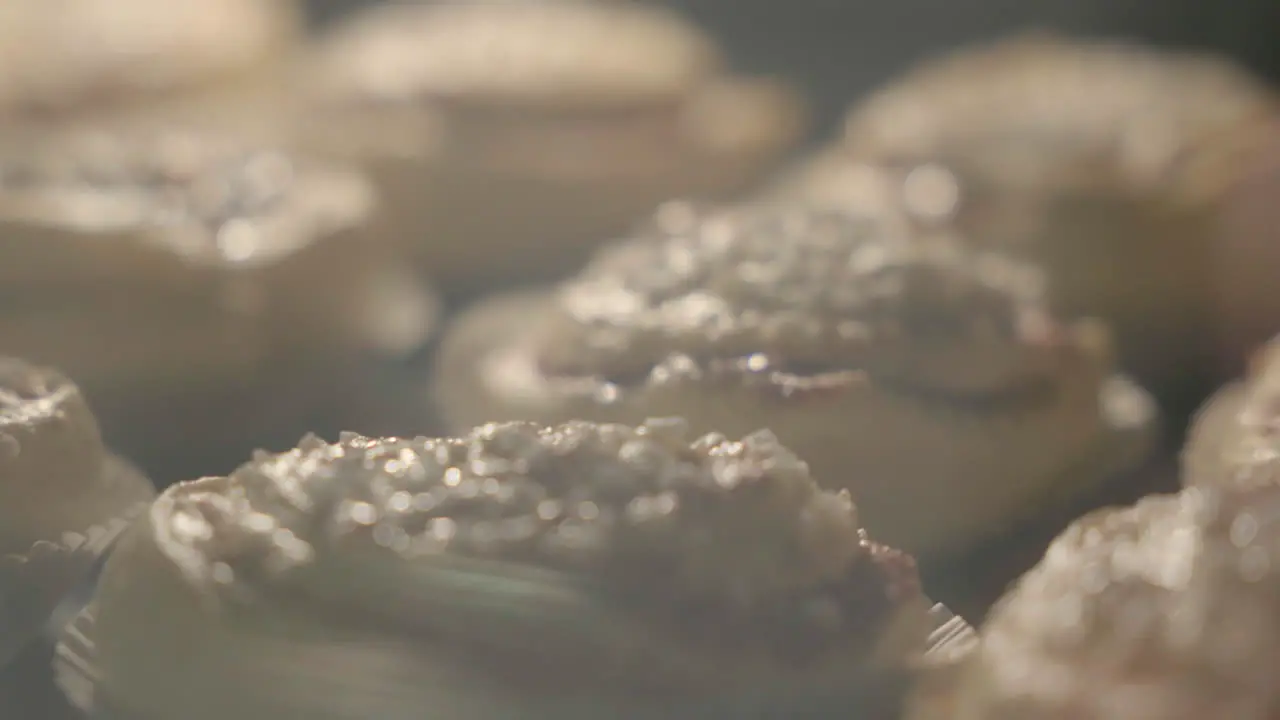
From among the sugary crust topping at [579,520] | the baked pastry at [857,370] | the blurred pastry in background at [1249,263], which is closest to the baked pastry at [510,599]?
the sugary crust topping at [579,520]

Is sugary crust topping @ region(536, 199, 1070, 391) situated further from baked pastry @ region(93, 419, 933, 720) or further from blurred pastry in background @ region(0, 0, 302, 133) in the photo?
blurred pastry in background @ region(0, 0, 302, 133)

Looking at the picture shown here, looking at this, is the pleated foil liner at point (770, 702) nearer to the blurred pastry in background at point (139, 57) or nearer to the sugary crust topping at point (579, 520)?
the sugary crust topping at point (579, 520)

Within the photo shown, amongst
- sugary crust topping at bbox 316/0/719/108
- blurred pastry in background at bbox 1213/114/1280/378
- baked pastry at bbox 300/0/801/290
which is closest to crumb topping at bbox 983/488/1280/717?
blurred pastry in background at bbox 1213/114/1280/378

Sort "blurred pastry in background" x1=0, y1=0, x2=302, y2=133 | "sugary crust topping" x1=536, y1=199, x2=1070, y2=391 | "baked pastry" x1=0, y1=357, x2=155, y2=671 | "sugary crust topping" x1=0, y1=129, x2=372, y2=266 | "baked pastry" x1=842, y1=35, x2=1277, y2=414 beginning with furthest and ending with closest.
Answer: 1. "blurred pastry in background" x1=0, y1=0, x2=302, y2=133
2. "baked pastry" x1=842, y1=35, x2=1277, y2=414
3. "sugary crust topping" x1=0, y1=129, x2=372, y2=266
4. "sugary crust topping" x1=536, y1=199, x2=1070, y2=391
5. "baked pastry" x1=0, y1=357, x2=155, y2=671

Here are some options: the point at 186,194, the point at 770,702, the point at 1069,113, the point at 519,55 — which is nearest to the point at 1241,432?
the point at 770,702

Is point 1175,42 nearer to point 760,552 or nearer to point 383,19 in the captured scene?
point 383,19

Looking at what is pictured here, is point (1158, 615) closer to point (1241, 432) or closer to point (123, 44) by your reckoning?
point (1241, 432)
